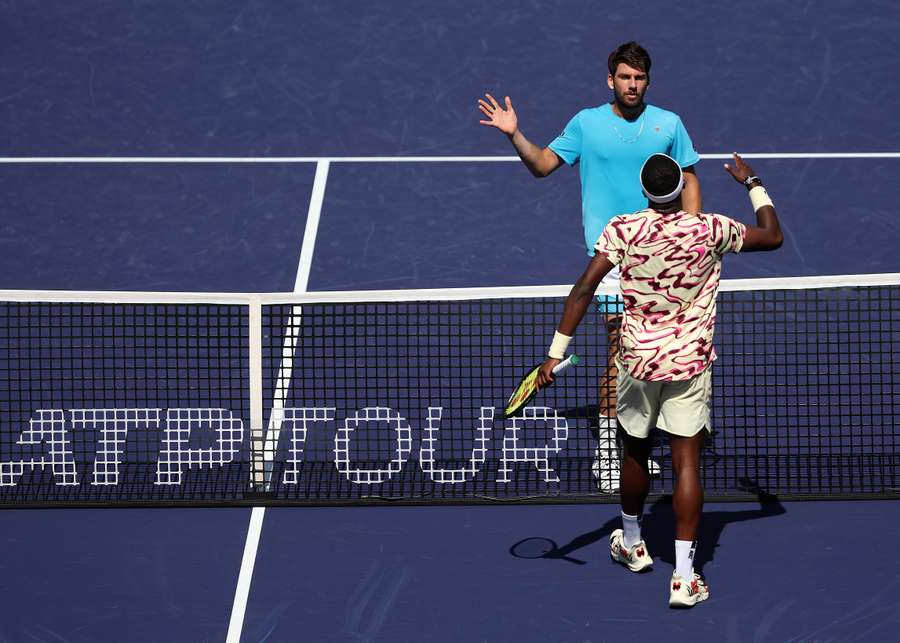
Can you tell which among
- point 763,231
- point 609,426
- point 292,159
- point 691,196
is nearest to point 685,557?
point 609,426

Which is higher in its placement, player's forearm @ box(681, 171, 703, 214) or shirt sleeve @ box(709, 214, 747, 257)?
player's forearm @ box(681, 171, 703, 214)

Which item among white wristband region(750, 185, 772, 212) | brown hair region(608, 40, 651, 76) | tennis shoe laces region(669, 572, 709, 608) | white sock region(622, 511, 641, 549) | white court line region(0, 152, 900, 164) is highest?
white court line region(0, 152, 900, 164)

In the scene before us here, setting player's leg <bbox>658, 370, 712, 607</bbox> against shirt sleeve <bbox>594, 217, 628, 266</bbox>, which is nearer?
shirt sleeve <bbox>594, 217, 628, 266</bbox>

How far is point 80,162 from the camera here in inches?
571

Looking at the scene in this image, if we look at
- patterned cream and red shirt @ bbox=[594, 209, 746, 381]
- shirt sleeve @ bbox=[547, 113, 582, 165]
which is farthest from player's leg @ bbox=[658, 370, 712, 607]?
shirt sleeve @ bbox=[547, 113, 582, 165]

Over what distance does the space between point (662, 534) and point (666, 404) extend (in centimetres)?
124

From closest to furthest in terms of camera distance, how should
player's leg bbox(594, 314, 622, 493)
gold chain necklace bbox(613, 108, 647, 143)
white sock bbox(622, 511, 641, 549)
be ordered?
white sock bbox(622, 511, 641, 549) → gold chain necklace bbox(613, 108, 647, 143) → player's leg bbox(594, 314, 622, 493)

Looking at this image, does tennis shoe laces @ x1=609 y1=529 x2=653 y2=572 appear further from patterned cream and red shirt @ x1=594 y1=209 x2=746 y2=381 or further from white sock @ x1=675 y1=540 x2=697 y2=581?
patterned cream and red shirt @ x1=594 y1=209 x2=746 y2=381

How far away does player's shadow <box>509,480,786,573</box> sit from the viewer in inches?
340

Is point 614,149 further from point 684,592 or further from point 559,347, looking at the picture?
point 684,592

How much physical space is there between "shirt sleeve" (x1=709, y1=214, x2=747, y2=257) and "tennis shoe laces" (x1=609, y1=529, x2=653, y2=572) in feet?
5.20

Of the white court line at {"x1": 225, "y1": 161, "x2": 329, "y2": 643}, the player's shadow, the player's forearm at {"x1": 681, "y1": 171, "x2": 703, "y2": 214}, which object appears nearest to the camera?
the white court line at {"x1": 225, "y1": 161, "x2": 329, "y2": 643}

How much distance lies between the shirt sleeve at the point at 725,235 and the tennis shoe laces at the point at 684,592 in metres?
1.54

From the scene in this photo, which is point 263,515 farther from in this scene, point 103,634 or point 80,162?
point 80,162
